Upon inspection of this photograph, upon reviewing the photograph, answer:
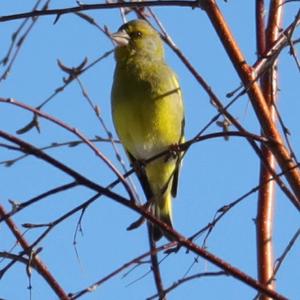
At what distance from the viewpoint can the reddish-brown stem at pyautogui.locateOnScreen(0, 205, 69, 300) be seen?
72.6 inches

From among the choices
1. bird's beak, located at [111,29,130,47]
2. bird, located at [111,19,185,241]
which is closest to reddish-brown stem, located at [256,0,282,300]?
bird, located at [111,19,185,241]

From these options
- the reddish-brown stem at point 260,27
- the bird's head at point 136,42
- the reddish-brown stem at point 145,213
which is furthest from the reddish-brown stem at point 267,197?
the bird's head at point 136,42

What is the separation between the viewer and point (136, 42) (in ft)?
13.8

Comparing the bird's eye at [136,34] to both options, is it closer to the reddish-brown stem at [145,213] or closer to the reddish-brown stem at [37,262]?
the reddish-brown stem at [37,262]

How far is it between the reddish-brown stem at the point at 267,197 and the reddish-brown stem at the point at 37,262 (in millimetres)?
624

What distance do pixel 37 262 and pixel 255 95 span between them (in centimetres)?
74

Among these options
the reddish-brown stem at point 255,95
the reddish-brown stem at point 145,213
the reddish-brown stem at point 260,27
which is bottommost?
the reddish-brown stem at point 145,213

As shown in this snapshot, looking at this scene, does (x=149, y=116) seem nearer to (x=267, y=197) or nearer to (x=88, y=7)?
(x=267, y=197)

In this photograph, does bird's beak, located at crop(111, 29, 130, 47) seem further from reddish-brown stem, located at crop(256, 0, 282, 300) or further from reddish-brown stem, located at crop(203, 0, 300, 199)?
reddish-brown stem, located at crop(203, 0, 300, 199)

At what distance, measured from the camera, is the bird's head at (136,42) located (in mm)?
4121

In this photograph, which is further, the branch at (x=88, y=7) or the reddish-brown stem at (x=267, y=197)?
the reddish-brown stem at (x=267, y=197)

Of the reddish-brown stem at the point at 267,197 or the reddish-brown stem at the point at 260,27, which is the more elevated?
the reddish-brown stem at the point at 260,27

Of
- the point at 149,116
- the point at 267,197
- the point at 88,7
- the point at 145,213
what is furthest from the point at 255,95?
the point at 149,116

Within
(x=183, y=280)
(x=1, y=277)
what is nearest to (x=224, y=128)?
(x=183, y=280)
